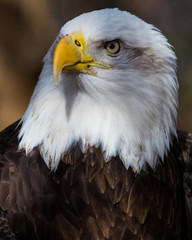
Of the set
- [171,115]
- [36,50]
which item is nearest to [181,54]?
[36,50]

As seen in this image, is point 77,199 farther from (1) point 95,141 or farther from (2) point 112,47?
(2) point 112,47

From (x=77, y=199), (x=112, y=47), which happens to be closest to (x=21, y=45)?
(x=112, y=47)

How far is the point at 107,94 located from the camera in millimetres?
3004

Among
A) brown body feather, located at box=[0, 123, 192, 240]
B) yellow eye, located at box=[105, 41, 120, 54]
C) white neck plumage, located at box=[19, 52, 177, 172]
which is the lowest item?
brown body feather, located at box=[0, 123, 192, 240]

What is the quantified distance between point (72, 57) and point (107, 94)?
1.03 feet

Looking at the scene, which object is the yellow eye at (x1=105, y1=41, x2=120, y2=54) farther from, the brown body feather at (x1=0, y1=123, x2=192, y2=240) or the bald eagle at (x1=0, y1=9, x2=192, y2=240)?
the brown body feather at (x1=0, y1=123, x2=192, y2=240)

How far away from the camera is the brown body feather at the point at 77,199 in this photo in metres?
3.00

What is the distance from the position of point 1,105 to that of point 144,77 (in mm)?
3255

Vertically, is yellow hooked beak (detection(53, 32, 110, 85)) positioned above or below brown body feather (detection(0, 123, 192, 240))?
above

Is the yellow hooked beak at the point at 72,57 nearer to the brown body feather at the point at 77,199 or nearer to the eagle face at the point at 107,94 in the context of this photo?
the eagle face at the point at 107,94

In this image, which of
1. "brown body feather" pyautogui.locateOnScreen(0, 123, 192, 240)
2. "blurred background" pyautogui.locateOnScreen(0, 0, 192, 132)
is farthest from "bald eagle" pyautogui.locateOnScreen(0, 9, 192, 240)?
"blurred background" pyautogui.locateOnScreen(0, 0, 192, 132)

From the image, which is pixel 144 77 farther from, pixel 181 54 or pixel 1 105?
pixel 181 54

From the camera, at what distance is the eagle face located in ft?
9.77

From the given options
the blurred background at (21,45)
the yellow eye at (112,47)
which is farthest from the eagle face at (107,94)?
the blurred background at (21,45)
